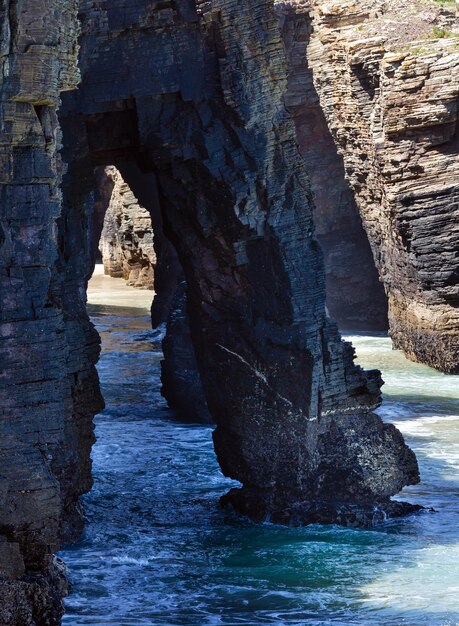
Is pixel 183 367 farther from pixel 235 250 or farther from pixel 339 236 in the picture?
pixel 339 236

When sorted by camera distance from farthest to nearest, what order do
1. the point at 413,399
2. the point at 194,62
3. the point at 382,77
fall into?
the point at 382,77, the point at 413,399, the point at 194,62

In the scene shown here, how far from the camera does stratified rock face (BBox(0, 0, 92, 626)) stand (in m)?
8.88

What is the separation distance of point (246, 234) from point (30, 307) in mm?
3830

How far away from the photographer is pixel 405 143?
2253cm

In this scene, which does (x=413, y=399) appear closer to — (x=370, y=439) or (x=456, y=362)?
(x=456, y=362)

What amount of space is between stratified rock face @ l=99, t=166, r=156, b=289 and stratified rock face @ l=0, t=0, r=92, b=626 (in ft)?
77.3

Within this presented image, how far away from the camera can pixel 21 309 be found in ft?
30.1

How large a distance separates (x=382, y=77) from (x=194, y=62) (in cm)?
1076

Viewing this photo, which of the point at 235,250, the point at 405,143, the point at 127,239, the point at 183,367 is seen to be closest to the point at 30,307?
the point at 235,250

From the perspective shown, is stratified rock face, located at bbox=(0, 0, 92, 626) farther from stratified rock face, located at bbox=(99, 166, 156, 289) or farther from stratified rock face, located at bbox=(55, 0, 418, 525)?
stratified rock face, located at bbox=(99, 166, 156, 289)

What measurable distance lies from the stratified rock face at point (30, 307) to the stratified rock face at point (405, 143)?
13.4 meters

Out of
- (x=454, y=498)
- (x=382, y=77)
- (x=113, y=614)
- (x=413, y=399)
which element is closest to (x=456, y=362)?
(x=413, y=399)

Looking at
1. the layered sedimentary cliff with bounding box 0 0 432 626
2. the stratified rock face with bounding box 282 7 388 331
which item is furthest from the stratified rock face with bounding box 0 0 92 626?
the stratified rock face with bounding box 282 7 388 331

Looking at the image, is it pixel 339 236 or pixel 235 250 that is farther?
pixel 339 236
